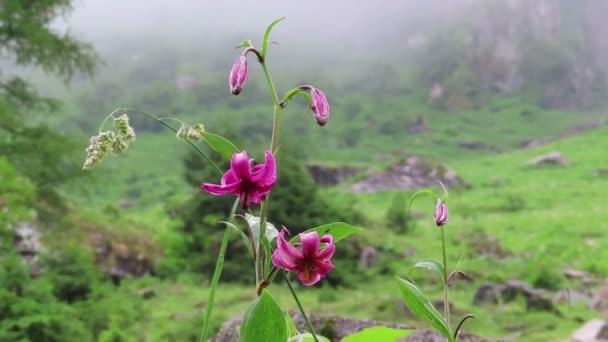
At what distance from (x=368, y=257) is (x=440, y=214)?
9862mm

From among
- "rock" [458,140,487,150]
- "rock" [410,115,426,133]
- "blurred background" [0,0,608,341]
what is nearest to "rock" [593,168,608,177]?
"blurred background" [0,0,608,341]

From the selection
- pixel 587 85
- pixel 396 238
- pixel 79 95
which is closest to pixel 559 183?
pixel 396 238

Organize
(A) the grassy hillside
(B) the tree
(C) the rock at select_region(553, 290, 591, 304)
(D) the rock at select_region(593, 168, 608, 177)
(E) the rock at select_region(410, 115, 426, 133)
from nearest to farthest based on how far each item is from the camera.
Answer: (A) the grassy hillside, (C) the rock at select_region(553, 290, 591, 304), (B) the tree, (D) the rock at select_region(593, 168, 608, 177), (E) the rock at select_region(410, 115, 426, 133)

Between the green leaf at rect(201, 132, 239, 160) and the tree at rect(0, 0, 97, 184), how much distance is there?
8528 millimetres

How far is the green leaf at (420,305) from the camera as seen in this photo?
1203 mm

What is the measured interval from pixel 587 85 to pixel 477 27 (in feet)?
46.0

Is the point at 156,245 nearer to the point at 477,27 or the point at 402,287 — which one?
the point at 402,287

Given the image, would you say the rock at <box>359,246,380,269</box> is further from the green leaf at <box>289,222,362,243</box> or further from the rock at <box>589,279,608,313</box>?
the green leaf at <box>289,222,362,243</box>

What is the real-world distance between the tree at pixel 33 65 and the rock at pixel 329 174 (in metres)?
17.7

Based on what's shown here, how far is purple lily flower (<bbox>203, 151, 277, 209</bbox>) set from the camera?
3.77 feet

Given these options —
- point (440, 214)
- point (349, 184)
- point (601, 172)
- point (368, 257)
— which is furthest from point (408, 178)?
point (440, 214)

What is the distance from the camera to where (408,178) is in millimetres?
23812

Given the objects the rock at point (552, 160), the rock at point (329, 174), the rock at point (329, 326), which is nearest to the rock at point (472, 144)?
the rock at point (552, 160)

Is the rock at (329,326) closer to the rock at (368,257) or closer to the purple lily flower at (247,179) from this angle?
the purple lily flower at (247,179)
